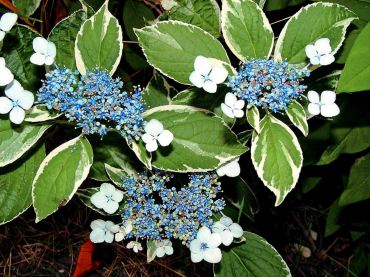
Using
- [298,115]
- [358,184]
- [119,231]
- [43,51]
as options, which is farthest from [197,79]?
[358,184]

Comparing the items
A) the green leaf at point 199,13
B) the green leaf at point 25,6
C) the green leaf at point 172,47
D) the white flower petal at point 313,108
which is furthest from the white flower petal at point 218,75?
the green leaf at point 25,6

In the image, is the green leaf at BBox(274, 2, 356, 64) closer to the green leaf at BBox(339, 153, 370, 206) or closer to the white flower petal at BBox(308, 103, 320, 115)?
the white flower petal at BBox(308, 103, 320, 115)

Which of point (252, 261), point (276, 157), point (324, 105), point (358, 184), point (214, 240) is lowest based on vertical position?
point (252, 261)

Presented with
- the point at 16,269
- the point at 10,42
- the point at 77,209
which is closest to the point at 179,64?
the point at 10,42

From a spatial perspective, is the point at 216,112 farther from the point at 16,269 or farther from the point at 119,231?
the point at 16,269

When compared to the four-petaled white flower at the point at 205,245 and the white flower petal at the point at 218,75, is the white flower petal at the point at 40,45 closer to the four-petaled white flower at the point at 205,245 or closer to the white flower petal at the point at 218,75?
the white flower petal at the point at 218,75

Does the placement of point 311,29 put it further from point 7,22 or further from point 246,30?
point 7,22
